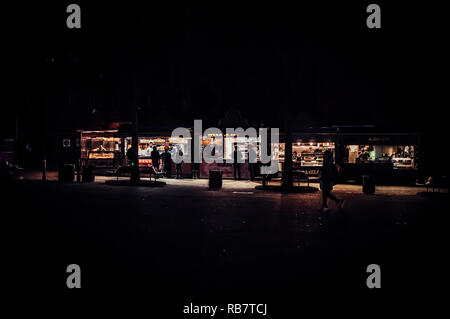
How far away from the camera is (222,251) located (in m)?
6.16

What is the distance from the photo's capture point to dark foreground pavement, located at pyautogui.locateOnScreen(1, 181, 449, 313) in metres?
4.52

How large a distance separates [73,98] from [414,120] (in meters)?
28.9

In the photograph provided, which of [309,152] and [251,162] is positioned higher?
[309,152]

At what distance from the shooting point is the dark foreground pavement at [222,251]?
4.52m

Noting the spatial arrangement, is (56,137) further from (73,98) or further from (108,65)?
(108,65)

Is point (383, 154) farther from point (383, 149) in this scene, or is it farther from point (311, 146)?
point (311, 146)

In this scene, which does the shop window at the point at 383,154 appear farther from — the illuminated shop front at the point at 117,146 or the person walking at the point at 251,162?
the illuminated shop front at the point at 117,146

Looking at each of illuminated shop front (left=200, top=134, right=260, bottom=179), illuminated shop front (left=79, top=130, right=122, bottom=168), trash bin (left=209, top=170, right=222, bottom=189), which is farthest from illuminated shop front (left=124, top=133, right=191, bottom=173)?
trash bin (left=209, top=170, right=222, bottom=189)

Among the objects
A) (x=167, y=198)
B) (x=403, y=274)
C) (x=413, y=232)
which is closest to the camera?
(x=403, y=274)

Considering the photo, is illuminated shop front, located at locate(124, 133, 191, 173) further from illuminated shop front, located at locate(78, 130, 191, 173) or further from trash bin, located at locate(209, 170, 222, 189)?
trash bin, located at locate(209, 170, 222, 189)

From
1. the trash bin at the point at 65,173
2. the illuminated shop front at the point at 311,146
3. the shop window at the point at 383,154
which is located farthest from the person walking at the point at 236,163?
the trash bin at the point at 65,173

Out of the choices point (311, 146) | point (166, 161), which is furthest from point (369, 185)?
point (166, 161)
